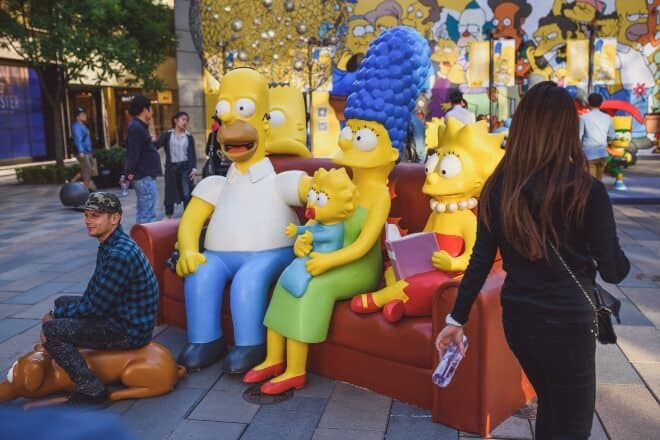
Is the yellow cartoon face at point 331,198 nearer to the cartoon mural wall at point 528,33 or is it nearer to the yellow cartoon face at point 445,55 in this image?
the cartoon mural wall at point 528,33

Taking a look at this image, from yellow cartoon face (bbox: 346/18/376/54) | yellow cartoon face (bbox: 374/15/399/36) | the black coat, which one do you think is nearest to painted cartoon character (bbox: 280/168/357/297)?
the black coat

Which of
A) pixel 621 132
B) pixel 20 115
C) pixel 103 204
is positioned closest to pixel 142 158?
pixel 103 204

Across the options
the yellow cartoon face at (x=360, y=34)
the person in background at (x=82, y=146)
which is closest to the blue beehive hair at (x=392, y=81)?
the person in background at (x=82, y=146)

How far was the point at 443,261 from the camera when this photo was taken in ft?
11.0

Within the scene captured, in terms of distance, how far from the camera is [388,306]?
11.1 ft

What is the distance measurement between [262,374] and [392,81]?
6.30 feet

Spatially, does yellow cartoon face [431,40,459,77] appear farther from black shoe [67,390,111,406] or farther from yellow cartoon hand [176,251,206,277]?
black shoe [67,390,111,406]

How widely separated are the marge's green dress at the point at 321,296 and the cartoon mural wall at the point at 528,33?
48.6 ft

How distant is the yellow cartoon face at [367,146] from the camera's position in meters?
3.91

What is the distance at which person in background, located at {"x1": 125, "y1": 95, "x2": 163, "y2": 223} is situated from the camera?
21.5 ft

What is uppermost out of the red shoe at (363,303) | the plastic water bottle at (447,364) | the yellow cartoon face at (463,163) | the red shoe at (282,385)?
the yellow cartoon face at (463,163)

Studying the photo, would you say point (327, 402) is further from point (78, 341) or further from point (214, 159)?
point (214, 159)

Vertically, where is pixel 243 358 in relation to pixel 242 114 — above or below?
below

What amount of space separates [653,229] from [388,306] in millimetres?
6024
